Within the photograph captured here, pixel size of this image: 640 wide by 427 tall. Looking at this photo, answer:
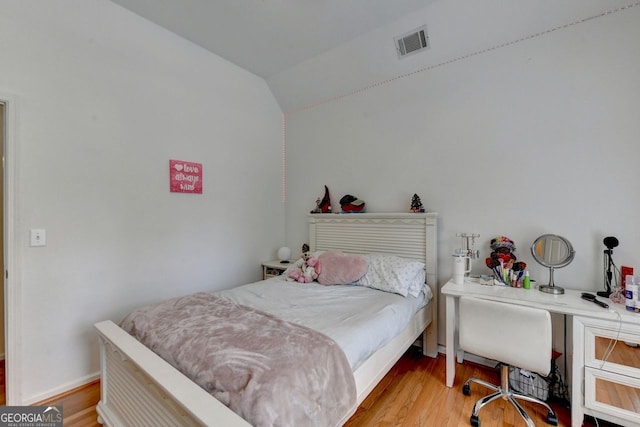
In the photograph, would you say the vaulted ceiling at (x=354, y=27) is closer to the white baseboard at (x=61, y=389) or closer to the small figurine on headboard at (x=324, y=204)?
the small figurine on headboard at (x=324, y=204)

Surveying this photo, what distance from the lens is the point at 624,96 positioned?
6.34 ft

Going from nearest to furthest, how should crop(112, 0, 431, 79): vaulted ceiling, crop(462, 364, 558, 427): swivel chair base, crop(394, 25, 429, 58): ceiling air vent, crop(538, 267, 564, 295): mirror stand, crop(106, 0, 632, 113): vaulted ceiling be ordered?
crop(462, 364, 558, 427): swivel chair base
crop(538, 267, 564, 295): mirror stand
crop(106, 0, 632, 113): vaulted ceiling
crop(112, 0, 431, 79): vaulted ceiling
crop(394, 25, 429, 58): ceiling air vent

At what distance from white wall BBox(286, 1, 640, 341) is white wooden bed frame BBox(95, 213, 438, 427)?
200 mm

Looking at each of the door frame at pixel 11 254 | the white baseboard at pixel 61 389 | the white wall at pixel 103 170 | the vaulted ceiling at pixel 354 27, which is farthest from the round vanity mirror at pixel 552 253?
the door frame at pixel 11 254

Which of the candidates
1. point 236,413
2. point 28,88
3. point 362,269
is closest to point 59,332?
point 28,88

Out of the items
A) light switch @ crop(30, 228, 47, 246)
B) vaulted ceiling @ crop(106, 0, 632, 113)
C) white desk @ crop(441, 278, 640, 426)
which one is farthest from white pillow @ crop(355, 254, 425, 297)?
light switch @ crop(30, 228, 47, 246)

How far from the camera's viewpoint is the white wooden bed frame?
43.3 inches

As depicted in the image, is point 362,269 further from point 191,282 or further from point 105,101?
point 105,101

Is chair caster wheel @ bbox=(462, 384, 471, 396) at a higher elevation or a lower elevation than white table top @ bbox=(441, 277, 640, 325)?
lower

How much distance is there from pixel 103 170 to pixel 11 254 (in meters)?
0.78

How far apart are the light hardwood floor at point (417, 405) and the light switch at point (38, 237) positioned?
110 centimetres

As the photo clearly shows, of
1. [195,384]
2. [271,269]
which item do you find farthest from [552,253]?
[271,269]

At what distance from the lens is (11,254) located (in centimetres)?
185

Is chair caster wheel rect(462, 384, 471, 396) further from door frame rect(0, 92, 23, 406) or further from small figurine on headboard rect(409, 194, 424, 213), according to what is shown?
door frame rect(0, 92, 23, 406)
